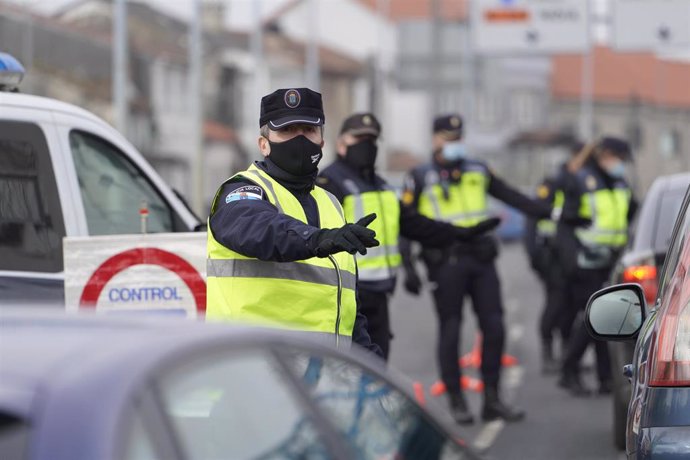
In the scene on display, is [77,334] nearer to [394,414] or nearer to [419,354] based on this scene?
[394,414]

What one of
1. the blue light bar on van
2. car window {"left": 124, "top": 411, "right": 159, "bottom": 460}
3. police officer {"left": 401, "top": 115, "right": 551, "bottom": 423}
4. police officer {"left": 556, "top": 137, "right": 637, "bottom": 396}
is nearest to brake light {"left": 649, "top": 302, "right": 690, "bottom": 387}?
car window {"left": 124, "top": 411, "right": 159, "bottom": 460}

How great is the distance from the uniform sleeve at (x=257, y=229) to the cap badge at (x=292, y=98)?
0.42m

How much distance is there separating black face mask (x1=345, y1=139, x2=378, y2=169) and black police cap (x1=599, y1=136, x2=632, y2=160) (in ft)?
13.2

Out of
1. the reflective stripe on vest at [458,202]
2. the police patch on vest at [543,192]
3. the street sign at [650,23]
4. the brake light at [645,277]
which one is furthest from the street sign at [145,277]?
the street sign at [650,23]

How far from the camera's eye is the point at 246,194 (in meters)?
5.32

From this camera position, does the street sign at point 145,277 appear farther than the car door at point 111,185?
No

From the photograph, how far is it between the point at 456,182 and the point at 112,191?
3.79 meters

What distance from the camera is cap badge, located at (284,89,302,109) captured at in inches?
221

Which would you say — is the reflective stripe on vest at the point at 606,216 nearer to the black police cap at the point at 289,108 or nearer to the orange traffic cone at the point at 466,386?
the orange traffic cone at the point at 466,386

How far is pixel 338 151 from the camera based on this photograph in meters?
8.67

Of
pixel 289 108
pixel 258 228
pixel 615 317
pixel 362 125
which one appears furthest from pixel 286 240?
pixel 362 125

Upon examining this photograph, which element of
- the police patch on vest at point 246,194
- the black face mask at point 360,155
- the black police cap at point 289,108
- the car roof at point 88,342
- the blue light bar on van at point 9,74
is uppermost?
the blue light bar on van at point 9,74

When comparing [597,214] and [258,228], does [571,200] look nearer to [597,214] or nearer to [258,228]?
[597,214]

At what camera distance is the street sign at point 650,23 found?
2780cm
